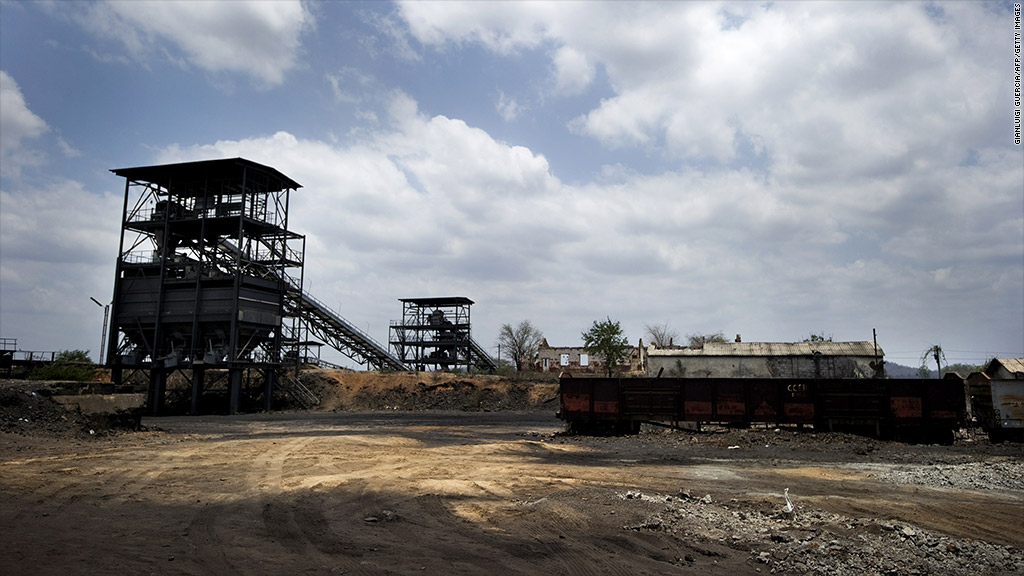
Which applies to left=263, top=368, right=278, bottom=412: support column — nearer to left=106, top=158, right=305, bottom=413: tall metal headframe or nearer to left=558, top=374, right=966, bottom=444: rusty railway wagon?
left=106, top=158, right=305, bottom=413: tall metal headframe

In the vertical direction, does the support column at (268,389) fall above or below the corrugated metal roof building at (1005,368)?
below

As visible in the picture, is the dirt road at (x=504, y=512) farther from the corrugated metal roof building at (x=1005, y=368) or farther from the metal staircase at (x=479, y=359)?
the metal staircase at (x=479, y=359)

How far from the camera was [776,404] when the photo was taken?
2116 centimetres

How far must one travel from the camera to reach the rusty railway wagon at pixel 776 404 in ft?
66.7

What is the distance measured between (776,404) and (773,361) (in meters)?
23.0

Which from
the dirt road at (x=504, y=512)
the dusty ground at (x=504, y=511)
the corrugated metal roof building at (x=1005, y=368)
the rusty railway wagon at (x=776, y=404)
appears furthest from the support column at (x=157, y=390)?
the corrugated metal roof building at (x=1005, y=368)

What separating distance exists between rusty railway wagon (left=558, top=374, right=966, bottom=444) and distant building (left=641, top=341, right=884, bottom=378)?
19661 millimetres

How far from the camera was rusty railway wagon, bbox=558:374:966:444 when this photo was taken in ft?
66.7

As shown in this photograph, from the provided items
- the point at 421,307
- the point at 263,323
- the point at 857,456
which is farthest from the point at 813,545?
the point at 421,307

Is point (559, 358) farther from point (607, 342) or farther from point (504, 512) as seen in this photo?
point (504, 512)

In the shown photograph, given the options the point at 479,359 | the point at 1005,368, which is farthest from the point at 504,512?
the point at 479,359

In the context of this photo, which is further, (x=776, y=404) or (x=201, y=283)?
(x=201, y=283)

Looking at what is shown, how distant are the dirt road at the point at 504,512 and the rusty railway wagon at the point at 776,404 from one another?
8.90 ft

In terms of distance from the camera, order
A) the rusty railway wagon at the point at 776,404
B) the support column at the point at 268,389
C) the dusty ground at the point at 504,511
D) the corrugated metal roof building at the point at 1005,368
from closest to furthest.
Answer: the dusty ground at the point at 504,511, the rusty railway wagon at the point at 776,404, the corrugated metal roof building at the point at 1005,368, the support column at the point at 268,389
